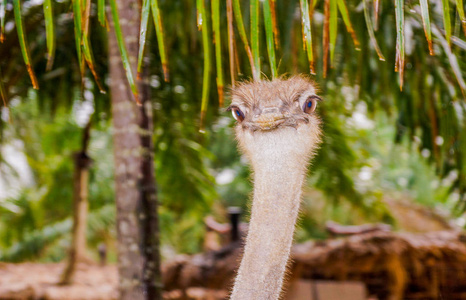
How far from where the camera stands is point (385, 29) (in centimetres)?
263

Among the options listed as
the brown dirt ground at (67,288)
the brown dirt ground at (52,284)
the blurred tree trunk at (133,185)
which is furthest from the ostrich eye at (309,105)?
the brown dirt ground at (52,284)

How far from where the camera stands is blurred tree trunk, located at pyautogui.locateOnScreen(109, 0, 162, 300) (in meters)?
2.04

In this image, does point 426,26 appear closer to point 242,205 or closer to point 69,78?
point 69,78

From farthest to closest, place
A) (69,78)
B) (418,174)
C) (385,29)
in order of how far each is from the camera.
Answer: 1. (418,174)
2. (69,78)
3. (385,29)

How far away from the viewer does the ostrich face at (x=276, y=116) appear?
1.35 meters

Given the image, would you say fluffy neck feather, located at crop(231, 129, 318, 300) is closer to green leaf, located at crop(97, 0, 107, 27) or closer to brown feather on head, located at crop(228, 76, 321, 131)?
brown feather on head, located at crop(228, 76, 321, 131)

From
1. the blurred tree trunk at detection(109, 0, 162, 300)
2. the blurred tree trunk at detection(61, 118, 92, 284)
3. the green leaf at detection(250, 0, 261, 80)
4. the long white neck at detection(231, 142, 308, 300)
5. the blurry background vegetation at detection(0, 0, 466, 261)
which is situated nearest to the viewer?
the green leaf at detection(250, 0, 261, 80)

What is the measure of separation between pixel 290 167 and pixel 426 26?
0.49 m

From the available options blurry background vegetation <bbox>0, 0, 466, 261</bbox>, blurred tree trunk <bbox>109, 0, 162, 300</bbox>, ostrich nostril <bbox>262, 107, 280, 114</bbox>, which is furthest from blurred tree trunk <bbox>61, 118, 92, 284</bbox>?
ostrich nostril <bbox>262, 107, 280, 114</bbox>

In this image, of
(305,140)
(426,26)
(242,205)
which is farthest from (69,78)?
(242,205)

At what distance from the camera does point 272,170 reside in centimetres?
137

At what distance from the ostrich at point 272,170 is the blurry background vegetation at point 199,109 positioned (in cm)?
33

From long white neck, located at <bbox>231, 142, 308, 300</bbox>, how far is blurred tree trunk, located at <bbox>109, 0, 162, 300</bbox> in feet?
2.58

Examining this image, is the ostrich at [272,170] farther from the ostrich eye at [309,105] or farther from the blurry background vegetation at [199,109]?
the blurry background vegetation at [199,109]
